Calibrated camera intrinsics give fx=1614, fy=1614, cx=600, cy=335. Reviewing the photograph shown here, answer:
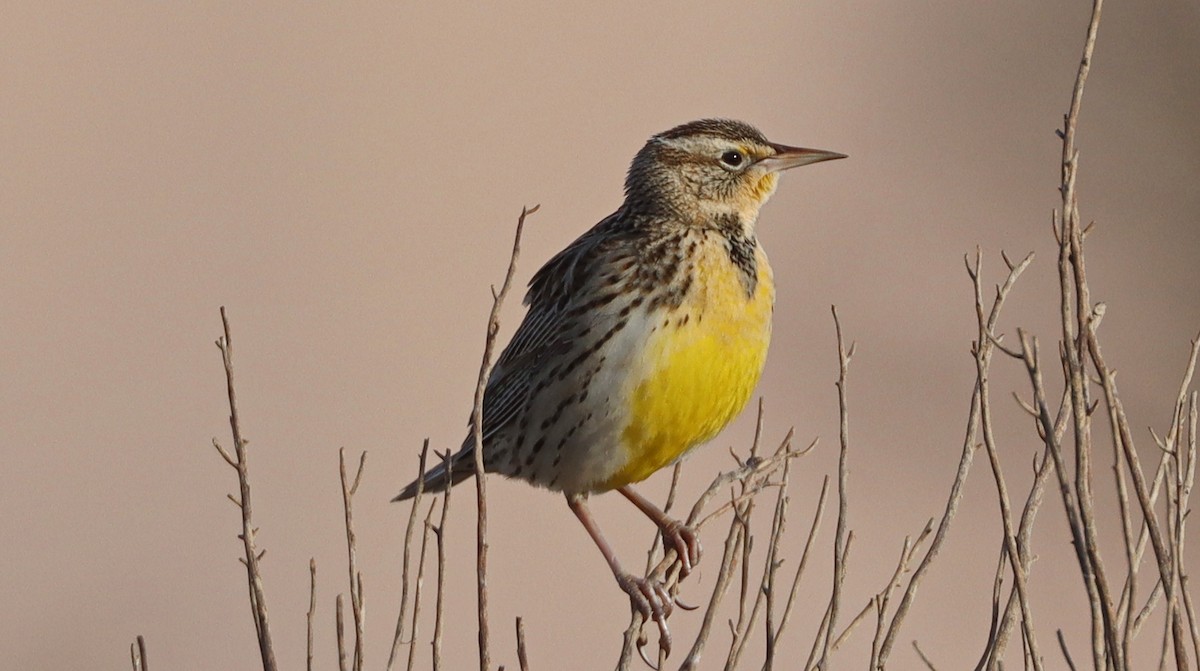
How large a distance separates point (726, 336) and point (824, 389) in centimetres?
276

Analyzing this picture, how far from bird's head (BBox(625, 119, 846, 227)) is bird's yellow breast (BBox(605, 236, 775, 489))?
25 cm

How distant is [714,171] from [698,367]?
20.4 inches

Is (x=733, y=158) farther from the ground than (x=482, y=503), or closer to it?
farther from the ground

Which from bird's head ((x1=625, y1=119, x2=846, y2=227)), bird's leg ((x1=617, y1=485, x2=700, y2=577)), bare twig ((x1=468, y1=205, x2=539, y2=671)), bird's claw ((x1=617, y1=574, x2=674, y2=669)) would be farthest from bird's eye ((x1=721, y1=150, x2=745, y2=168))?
Result: bare twig ((x1=468, y1=205, x2=539, y2=671))

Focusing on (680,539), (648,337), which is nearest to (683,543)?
(680,539)

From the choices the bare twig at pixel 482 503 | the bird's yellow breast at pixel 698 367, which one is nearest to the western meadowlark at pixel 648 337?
the bird's yellow breast at pixel 698 367

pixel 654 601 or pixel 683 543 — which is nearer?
pixel 654 601

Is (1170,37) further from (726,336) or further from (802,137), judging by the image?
(726,336)

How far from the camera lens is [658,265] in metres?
2.77

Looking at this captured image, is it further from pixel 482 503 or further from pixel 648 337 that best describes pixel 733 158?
pixel 482 503

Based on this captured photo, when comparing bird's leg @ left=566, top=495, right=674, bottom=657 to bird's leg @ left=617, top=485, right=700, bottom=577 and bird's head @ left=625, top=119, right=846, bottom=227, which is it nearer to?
bird's leg @ left=617, top=485, right=700, bottom=577

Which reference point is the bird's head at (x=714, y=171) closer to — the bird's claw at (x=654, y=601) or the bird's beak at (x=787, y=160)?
the bird's beak at (x=787, y=160)

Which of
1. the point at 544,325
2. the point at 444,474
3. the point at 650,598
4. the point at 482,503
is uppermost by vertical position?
the point at 544,325

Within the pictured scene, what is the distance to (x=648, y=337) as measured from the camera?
269 centimetres
